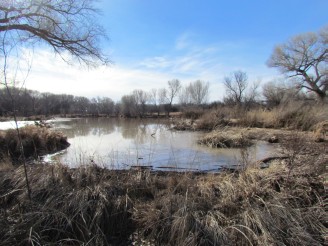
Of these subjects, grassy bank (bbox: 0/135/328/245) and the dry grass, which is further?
the dry grass

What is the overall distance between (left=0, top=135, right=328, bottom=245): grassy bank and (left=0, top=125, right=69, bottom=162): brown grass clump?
6.22 m

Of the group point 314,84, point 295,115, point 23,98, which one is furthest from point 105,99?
point 23,98

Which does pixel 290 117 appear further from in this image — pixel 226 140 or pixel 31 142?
pixel 31 142

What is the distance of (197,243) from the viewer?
2.66m

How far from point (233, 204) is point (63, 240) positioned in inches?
85.9

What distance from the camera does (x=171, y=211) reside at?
3211mm

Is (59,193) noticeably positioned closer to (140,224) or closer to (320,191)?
(140,224)

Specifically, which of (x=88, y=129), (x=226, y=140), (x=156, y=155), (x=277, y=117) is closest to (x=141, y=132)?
(x=88, y=129)

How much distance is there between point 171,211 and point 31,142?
30.4 ft

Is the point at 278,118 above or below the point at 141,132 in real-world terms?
above

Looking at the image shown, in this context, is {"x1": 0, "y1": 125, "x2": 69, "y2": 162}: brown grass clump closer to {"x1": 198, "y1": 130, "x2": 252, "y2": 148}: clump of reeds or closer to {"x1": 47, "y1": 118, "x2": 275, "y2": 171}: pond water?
{"x1": 47, "y1": 118, "x2": 275, "y2": 171}: pond water

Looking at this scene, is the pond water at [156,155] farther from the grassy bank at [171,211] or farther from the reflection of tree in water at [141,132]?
the reflection of tree in water at [141,132]

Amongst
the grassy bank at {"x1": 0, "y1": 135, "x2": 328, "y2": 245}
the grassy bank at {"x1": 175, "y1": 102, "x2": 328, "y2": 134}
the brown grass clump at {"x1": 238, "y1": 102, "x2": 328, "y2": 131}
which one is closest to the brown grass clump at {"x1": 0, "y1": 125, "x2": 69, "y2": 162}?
the grassy bank at {"x1": 0, "y1": 135, "x2": 328, "y2": 245}

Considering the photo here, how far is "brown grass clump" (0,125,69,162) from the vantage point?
32.3 feet
